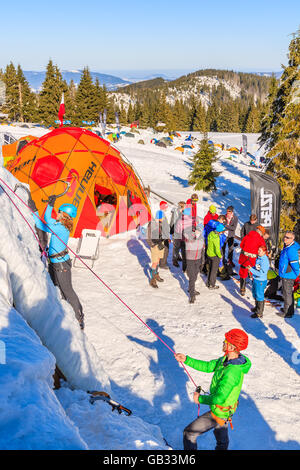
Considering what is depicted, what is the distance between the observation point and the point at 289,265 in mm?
6113

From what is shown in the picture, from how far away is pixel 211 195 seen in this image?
20.9 m

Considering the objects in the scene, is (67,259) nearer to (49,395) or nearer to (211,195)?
(49,395)

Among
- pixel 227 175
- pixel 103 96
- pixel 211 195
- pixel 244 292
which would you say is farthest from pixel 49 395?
pixel 103 96

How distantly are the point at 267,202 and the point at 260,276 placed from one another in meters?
4.30

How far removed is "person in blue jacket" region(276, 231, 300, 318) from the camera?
6.05 metres

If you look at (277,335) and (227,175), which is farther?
(227,175)

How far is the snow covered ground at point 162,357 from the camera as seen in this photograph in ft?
9.89

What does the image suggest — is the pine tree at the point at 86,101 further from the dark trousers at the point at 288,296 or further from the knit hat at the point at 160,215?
the dark trousers at the point at 288,296

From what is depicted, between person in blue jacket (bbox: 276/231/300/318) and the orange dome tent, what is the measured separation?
5.39 m

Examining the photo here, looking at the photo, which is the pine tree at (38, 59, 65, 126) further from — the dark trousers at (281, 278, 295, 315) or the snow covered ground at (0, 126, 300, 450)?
the dark trousers at (281, 278, 295, 315)

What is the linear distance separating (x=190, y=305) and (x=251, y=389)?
2402mm

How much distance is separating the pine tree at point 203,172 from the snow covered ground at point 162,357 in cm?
1215

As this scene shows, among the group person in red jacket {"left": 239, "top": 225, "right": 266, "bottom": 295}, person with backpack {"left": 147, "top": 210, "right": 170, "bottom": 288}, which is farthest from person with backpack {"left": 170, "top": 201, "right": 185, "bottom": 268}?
person in red jacket {"left": 239, "top": 225, "right": 266, "bottom": 295}

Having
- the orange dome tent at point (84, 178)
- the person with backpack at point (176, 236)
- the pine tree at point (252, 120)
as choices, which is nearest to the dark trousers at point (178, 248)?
the person with backpack at point (176, 236)
